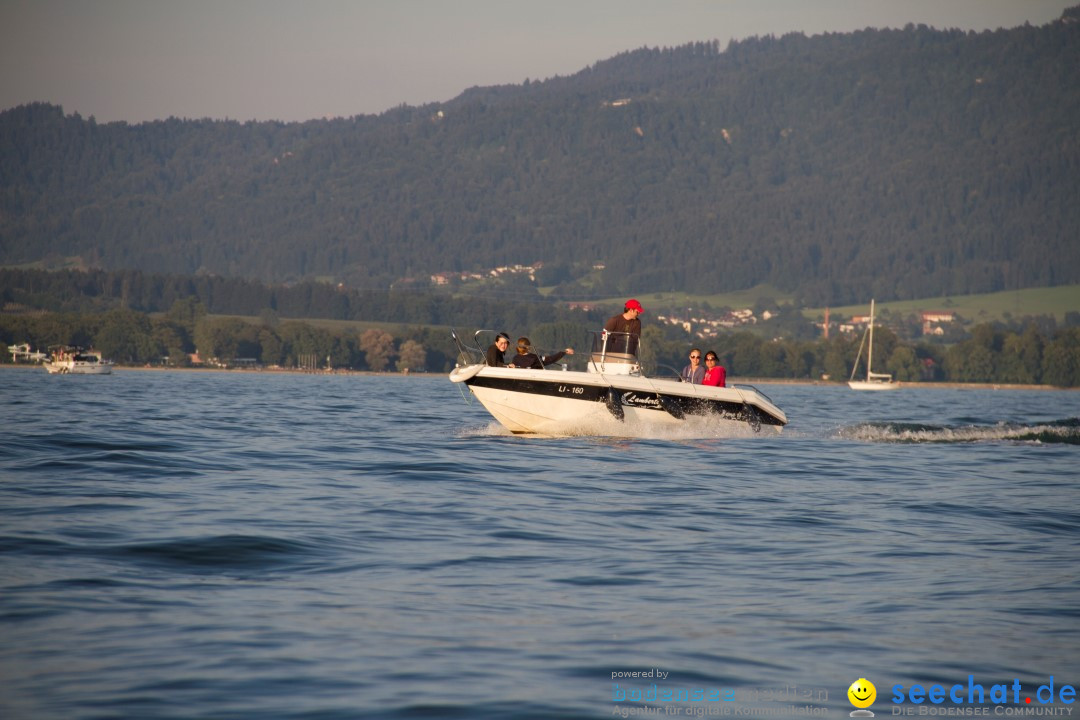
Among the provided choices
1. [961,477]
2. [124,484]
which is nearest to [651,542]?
[124,484]

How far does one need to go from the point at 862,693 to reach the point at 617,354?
15.7 metres

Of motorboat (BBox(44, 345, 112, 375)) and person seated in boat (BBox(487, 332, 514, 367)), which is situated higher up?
person seated in boat (BBox(487, 332, 514, 367))

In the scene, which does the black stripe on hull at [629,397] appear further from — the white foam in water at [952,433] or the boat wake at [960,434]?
the white foam in water at [952,433]

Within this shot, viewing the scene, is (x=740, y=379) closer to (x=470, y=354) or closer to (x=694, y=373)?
(x=694, y=373)

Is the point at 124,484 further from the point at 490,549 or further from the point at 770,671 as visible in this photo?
the point at 770,671

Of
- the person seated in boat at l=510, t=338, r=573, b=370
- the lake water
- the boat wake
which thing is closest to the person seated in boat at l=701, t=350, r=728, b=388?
the person seated in boat at l=510, t=338, r=573, b=370

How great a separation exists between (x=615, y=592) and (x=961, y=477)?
1117 cm

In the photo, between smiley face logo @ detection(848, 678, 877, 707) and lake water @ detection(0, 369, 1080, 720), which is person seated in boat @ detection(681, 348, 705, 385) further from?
smiley face logo @ detection(848, 678, 877, 707)

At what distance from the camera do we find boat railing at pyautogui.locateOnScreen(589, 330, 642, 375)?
22.3 metres

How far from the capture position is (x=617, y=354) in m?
22.4

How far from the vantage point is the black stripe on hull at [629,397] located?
21.4 meters

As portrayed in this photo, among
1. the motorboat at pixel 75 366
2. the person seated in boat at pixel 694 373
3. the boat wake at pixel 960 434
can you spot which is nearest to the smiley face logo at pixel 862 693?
the person seated in boat at pixel 694 373

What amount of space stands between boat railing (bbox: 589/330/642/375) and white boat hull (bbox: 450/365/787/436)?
0.39m

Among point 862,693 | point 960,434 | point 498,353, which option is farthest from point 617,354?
point 862,693
